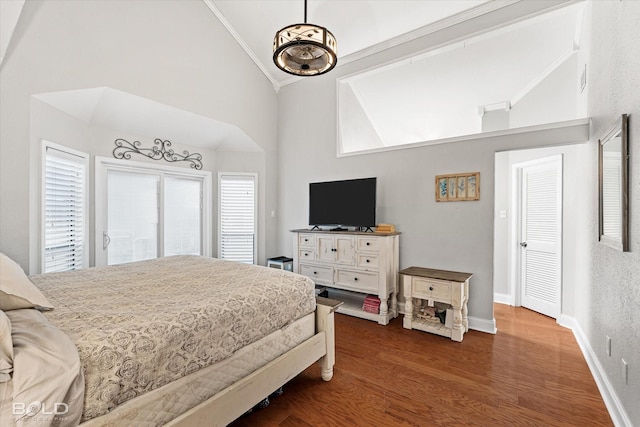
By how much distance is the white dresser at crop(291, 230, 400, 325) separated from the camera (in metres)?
3.36

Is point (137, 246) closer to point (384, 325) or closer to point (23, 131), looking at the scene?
point (23, 131)

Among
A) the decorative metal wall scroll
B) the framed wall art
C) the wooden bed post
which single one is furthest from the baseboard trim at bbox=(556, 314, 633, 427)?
the decorative metal wall scroll

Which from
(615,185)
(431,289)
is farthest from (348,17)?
(431,289)

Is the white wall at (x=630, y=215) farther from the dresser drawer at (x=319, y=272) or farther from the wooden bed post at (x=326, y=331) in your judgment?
the dresser drawer at (x=319, y=272)

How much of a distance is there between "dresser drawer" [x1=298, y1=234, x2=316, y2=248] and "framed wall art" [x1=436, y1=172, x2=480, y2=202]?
1663 millimetres

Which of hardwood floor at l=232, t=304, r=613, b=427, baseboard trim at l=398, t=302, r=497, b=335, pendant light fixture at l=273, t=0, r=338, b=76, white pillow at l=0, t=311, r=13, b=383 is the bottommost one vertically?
hardwood floor at l=232, t=304, r=613, b=427

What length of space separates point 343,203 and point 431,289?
4.96 ft

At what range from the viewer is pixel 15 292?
1.31 metres

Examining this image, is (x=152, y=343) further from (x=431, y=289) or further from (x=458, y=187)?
(x=458, y=187)

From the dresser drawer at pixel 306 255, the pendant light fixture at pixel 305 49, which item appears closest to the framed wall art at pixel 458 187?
the dresser drawer at pixel 306 255

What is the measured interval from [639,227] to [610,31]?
149cm

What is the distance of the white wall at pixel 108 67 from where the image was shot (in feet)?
7.80

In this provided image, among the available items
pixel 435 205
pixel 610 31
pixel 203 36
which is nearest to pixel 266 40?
pixel 203 36

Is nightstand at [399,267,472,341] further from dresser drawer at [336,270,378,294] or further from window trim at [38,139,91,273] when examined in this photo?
window trim at [38,139,91,273]
